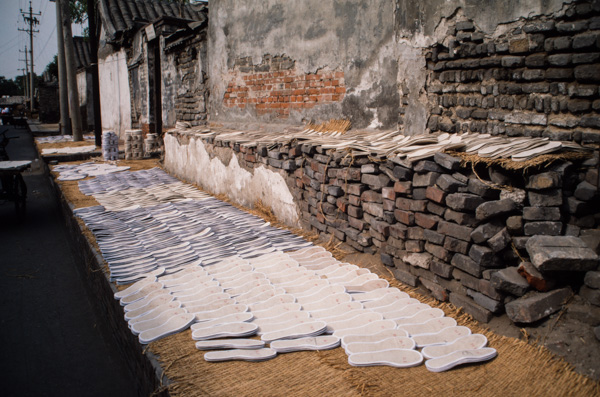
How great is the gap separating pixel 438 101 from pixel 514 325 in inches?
78.6

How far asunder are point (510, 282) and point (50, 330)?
3.65 m

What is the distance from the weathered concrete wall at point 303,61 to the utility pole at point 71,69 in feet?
31.4

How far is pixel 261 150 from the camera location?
5.14 m

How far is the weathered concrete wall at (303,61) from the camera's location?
4672 mm

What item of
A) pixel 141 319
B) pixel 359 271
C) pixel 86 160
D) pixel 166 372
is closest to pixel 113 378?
pixel 141 319

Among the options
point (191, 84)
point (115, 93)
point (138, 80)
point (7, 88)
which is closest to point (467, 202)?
point (191, 84)

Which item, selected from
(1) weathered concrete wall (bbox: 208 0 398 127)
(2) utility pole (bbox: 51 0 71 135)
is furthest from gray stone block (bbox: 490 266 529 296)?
(2) utility pole (bbox: 51 0 71 135)

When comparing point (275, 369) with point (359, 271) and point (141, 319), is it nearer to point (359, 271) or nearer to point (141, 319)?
point (141, 319)

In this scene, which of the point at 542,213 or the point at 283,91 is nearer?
the point at 542,213

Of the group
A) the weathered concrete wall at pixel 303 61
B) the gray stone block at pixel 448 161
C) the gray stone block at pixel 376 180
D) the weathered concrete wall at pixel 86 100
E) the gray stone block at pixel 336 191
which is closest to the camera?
the gray stone block at pixel 448 161

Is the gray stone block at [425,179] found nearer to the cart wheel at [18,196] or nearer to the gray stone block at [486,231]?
the gray stone block at [486,231]

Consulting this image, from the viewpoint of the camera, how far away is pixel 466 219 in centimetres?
270

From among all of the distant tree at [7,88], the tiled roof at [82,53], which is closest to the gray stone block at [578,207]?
the tiled roof at [82,53]

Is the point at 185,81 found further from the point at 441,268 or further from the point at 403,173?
the point at 441,268
